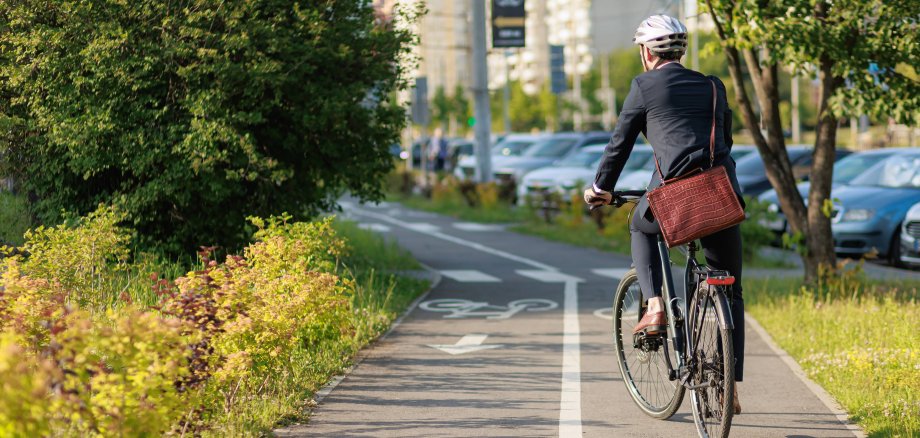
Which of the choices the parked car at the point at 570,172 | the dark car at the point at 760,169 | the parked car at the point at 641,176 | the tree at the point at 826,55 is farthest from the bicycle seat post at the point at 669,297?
the parked car at the point at 570,172

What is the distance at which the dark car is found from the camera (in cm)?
2184

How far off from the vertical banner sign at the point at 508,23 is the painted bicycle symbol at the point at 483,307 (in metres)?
14.8

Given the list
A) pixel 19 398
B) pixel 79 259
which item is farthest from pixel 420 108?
pixel 19 398

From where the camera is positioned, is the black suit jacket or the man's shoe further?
the man's shoe

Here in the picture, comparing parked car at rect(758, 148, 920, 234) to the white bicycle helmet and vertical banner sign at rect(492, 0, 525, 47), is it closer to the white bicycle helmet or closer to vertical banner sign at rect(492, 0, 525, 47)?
vertical banner sign at rect(492, 0, 525, 47)

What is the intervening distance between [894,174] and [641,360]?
12.8 m

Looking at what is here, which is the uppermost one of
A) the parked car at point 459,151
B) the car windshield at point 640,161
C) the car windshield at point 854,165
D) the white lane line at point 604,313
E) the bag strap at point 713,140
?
the bag strap at point 713,140

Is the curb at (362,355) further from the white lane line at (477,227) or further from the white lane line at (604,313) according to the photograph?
the white lane line at (477,227)

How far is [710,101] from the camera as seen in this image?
594cm

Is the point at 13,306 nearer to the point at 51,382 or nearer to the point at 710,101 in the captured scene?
the point at 51,382

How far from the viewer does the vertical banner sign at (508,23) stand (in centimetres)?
2675

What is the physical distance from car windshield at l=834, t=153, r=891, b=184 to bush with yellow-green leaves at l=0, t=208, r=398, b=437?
39.8 ft

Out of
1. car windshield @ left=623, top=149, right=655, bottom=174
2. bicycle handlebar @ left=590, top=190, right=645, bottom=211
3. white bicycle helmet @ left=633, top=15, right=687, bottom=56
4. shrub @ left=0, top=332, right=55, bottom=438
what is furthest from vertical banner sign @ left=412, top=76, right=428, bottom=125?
shrub @ left=0, top=332, right=55, bottom=438

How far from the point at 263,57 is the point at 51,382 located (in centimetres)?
653
